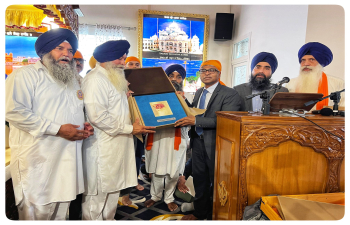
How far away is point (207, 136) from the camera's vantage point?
204cm

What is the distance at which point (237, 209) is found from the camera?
4.42 ft

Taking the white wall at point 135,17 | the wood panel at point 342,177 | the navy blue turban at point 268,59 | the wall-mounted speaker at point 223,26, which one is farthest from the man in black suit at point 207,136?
the white wall at point 135,17

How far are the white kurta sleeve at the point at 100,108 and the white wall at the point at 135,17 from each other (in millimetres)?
4214

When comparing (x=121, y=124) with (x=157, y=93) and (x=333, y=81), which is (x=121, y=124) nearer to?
(x=157, y=93)

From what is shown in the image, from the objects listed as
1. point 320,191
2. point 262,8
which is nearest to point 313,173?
point 320,191

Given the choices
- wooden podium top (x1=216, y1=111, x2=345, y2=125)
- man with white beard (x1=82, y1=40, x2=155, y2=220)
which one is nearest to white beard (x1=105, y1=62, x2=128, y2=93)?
man with white beard (x1=82, y1=40, x2=155, y2=220)

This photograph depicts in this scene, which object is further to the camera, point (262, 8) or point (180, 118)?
point (262, 8)

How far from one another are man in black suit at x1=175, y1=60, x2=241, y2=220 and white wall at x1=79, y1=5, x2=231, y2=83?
406 centimetres

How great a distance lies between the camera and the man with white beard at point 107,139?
1759mm

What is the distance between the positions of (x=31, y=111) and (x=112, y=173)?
2.56 feet

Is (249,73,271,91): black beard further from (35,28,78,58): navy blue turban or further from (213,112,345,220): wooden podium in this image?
(35,28,78,58): navy blue turban

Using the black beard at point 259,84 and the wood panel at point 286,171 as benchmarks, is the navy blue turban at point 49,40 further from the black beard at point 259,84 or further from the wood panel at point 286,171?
the black beard at point 259,84

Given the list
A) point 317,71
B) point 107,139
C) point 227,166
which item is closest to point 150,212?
point 107,139

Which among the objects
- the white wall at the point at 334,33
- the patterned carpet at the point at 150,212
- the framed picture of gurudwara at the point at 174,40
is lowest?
the patterned carpet at the point at 150,212
